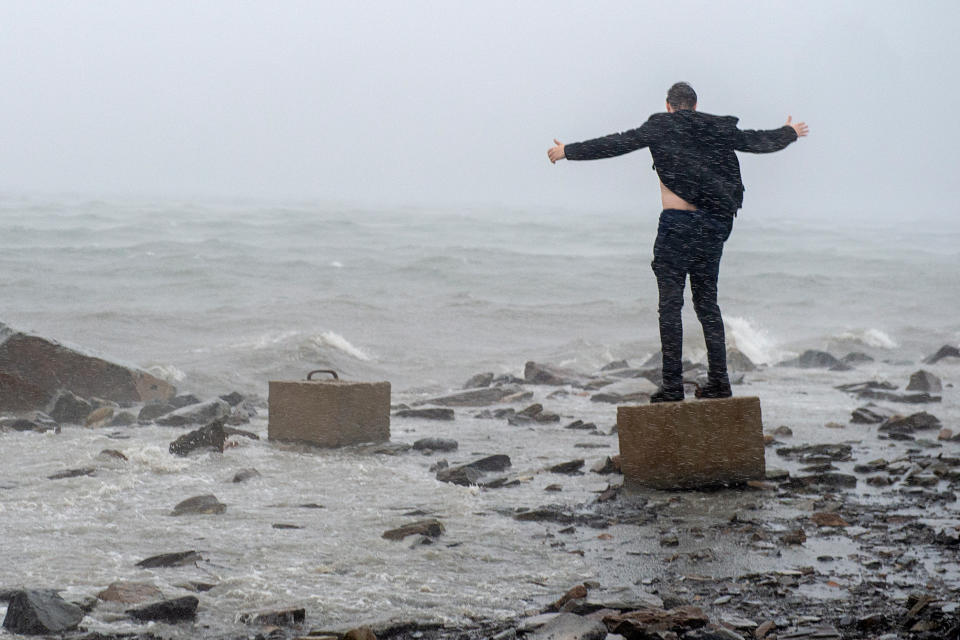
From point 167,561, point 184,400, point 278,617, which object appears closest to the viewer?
point 278,617

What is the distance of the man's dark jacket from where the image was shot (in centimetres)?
584

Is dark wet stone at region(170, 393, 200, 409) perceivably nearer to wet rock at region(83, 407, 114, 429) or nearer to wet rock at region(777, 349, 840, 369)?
wet rock at region(83, 407, 114, 429)

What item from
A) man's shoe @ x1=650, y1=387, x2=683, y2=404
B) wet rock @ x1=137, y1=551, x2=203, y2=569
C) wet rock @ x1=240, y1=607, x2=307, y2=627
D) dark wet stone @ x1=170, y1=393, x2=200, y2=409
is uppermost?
man's shoe @ x1=650, y1=387, x2=683, y2=404

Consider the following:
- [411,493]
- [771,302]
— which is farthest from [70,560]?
[771,302]

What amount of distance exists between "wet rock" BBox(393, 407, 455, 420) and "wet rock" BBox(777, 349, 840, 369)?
763 cm

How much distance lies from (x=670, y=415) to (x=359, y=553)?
215cm

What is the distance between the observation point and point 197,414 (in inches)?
356

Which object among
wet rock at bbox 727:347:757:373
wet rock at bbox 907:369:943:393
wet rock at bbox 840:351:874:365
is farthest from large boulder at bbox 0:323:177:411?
wet rock at bbox 840:351:874:365

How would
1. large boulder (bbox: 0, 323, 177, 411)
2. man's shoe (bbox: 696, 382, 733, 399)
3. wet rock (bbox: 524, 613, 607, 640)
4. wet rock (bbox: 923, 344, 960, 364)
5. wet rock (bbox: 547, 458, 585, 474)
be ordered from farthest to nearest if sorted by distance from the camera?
wet rock (bbox: 923, 344, 960, 364)
large boulder (bbox: 0, 323, 177, 411)
wet rock (bbox: 547, 458, 585, 474)
man's shoe (bbox: 696, 382, 733, 399)
wet rock (bbox: 524, 613, 607, 640)

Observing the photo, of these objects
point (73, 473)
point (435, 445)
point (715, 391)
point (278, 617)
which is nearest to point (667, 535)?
point (715, 391)

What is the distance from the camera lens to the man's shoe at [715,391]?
20.0 ft

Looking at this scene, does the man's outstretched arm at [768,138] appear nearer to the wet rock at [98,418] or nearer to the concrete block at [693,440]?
the concrete block at [693,440]

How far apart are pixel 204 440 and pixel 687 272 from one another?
3.81m

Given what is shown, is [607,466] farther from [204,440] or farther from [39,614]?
[39,614]
